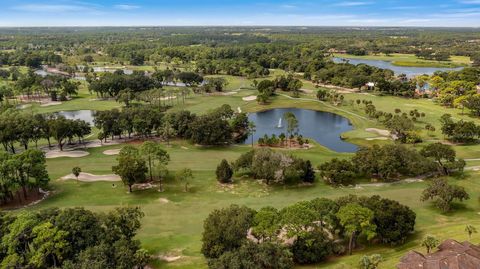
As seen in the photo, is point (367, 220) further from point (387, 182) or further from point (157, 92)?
point (157, 92)

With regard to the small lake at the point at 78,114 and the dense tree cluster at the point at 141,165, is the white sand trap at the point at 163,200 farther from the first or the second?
the small lake at the point at 78,114

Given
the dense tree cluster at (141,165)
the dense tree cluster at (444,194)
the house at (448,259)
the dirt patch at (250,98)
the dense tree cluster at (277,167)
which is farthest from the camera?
the dirt patch at (250,98)

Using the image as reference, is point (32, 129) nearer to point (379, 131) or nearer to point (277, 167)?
point (277, 167)

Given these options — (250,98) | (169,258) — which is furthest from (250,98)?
(169,258)

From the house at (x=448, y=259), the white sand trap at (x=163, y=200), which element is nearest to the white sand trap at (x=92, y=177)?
the white sand trap at (x=163, y=200)

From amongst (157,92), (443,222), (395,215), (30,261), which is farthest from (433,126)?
(30,261)

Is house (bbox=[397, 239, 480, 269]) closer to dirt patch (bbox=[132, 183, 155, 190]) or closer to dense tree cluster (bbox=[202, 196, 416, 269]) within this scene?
dense tree cluster (bbox=[202, 196, 416, 269])
